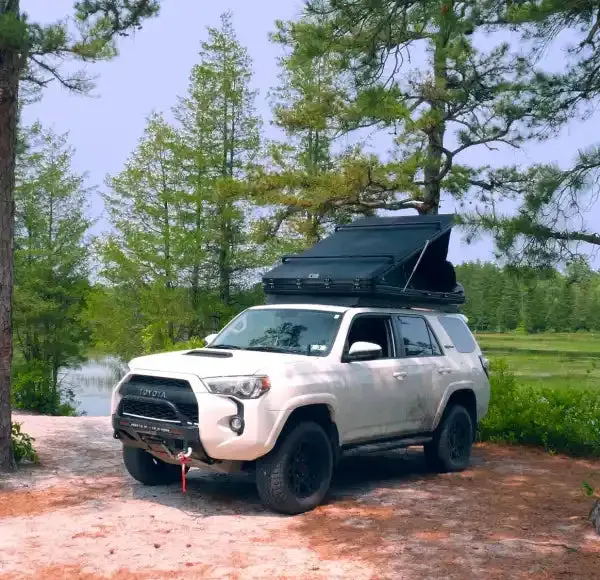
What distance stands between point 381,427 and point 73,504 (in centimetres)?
316

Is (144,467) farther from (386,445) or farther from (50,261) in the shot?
(50,261)

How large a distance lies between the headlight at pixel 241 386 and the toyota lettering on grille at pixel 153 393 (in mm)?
494

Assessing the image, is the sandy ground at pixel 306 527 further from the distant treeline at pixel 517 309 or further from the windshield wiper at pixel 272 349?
the distant treeline at pixel 517 309

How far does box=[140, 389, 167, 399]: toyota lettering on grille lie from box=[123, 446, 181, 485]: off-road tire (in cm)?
95

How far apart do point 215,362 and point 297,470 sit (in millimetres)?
1246

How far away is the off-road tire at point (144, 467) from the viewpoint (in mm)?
8320

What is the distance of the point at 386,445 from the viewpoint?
8.61m

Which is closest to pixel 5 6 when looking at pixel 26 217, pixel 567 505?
pixel 567 505

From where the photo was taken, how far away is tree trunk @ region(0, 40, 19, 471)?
9.14 meters

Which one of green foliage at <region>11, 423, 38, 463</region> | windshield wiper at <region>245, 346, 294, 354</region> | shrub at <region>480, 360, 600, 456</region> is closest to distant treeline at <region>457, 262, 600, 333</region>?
shrub at <region>480, 360, 600, 456</region>

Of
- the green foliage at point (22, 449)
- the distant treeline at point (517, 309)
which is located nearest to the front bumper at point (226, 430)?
the green foliage at point (22, 449)

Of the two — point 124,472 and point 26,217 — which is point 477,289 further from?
point 26,217

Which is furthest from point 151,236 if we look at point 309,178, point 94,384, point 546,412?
point 546,412

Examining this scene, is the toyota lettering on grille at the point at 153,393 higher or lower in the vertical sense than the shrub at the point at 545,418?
higher
